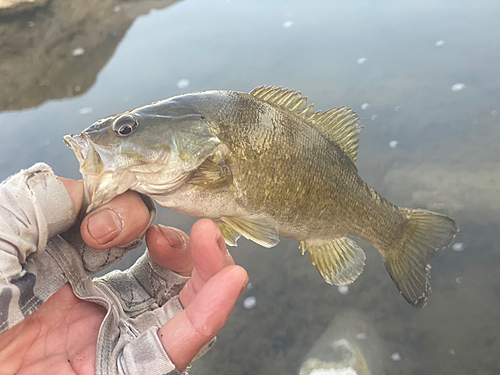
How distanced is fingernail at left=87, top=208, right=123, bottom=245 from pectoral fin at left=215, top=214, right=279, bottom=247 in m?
0.34

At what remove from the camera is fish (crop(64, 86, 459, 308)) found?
1.02m

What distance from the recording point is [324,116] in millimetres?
1393

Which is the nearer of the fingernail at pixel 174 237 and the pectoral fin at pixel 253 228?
the pectoral fin at pixel 253 228

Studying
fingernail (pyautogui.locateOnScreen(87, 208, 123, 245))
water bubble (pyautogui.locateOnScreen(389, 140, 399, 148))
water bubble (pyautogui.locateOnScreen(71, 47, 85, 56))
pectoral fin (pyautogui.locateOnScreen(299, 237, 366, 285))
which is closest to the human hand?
fingernail (pyautogui.locateOnScreen(87, 208, 123, 245))

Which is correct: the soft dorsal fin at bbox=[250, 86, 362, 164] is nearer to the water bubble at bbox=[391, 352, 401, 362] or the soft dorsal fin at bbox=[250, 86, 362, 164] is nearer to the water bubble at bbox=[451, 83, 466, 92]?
the water bubble at bbox=[391, 352, 401, 362]

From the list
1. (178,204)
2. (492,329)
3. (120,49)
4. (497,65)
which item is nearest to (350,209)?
(178,204)

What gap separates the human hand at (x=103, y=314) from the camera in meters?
0.89

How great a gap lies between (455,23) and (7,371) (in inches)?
175

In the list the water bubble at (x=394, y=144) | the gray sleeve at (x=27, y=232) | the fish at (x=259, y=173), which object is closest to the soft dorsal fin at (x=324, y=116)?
the fish at (x=259, y=173)

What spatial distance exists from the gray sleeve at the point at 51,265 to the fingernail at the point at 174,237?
0.11 m

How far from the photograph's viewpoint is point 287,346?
1.87 metres

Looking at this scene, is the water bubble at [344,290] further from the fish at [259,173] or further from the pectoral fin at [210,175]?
the pectoral fin at [210,175]

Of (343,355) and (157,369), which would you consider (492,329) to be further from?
(157,369)

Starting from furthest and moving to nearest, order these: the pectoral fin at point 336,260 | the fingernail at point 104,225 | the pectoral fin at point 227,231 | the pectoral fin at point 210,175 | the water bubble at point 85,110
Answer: the water bubble at point 85,110 → the pectoral fin at point 336,260 → the pectoral fin at point 227,231 → the pectoral fin at point 210,175 → the fingernail at point 104,225
